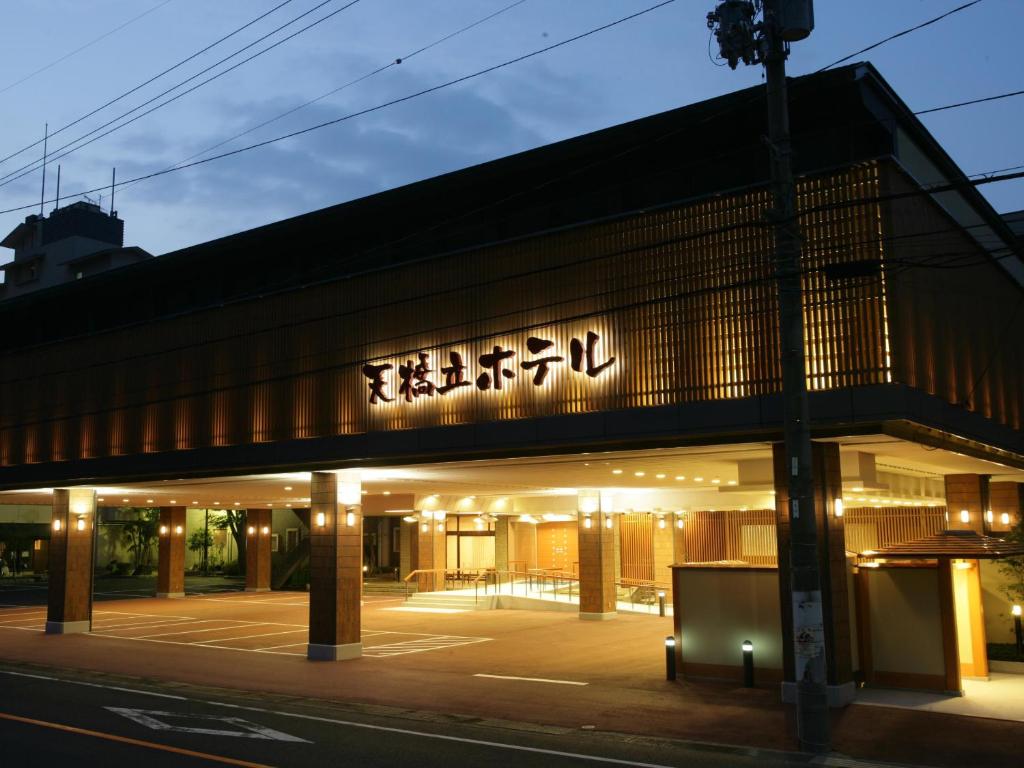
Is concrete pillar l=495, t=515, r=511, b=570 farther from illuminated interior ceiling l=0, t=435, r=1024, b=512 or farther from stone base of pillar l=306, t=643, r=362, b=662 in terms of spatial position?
stone base of pillar l=306, t=643, r=362, b=662

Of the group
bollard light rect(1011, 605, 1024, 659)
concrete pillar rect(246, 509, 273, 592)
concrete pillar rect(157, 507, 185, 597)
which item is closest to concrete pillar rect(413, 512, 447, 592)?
concrete pillar rect(246, 509, 273, 592)

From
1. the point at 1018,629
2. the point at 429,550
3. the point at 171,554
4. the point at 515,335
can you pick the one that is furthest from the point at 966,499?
the point at 171,554

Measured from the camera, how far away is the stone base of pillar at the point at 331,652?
2308cm

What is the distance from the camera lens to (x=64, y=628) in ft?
103

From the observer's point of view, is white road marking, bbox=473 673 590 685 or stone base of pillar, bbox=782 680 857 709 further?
white road marking, bbox=473 673 590 685

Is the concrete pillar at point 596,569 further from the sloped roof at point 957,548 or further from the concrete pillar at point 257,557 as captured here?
the concrete pillar at point 257,557

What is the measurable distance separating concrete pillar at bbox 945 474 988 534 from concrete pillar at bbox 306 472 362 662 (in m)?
16.2

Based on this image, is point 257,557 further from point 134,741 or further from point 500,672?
point 134,741

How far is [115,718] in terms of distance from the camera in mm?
15602

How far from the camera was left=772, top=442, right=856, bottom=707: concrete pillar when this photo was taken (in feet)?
54.1

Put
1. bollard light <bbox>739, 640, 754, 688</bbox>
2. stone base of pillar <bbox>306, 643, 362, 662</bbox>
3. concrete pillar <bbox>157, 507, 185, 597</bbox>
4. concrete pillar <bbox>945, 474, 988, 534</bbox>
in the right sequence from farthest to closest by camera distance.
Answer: concrete pillar <bbox>157, 507, 185, 597</bbox> < concrete pillar <bbox>945, 474, 988, 534</bbox> < stone base of pillar <bbox>306, 643, 362, 662</bbox> < bollard light <bbox>739, 640, 754, 688</bbox>

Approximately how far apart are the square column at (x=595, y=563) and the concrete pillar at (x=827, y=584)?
1481cm

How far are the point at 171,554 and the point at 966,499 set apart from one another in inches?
1449

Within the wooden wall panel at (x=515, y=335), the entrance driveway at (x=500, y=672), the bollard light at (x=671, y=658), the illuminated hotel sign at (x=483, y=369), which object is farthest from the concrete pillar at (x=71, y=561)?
the bollard light at (x=671, y=658)
